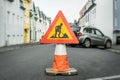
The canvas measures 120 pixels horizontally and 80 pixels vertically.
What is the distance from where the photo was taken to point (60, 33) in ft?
31.4

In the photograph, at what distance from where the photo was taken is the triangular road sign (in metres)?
9.56

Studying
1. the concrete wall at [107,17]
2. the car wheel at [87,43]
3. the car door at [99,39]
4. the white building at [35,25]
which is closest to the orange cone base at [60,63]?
the car wheel at [87,43]

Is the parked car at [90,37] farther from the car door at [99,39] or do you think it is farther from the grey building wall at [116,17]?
the grey building wall at [116,17]

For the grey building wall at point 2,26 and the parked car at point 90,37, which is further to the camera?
the grey building wall at point 2,26

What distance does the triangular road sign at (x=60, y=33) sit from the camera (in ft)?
31.4

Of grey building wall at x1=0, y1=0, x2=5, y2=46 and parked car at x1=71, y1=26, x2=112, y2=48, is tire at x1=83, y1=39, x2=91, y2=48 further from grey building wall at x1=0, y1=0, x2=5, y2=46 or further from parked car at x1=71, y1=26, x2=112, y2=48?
grey building wall at x1=0, y1=0, x2=5, y2=46

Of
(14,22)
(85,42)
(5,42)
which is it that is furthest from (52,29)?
(14,22)

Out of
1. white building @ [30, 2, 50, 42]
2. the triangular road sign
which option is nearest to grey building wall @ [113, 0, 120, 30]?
white building @ [30, 2, 50, 42]

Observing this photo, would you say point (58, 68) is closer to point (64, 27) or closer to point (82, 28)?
point (64, 27)

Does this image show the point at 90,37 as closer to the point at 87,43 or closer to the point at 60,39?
the point at 87,43

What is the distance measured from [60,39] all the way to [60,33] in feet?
0.56

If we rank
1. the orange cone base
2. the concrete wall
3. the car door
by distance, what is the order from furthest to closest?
the concrete wall, the car door, the orange cone base

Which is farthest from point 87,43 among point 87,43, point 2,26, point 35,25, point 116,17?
point 35,25

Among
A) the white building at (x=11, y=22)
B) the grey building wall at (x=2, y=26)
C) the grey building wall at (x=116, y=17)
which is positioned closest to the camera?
the grey building wall at (x=2, y=26)
